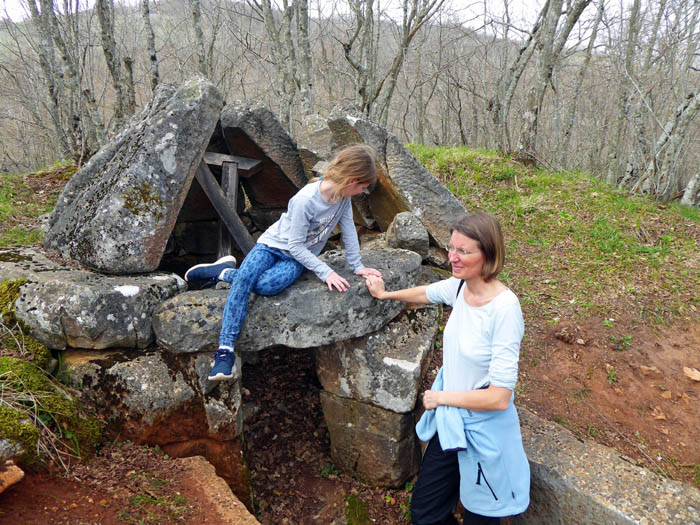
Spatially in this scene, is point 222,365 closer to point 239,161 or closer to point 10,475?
point 10,475

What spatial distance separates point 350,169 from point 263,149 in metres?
2.13

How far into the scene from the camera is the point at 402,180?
4410mm

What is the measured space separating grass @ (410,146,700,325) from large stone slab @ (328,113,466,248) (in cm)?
146

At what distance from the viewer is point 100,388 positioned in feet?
8.95

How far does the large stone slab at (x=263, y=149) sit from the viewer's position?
4277 mm

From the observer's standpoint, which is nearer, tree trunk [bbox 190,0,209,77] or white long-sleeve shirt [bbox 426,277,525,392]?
white long-sleeve shirt [bbox 426,277,525,392]

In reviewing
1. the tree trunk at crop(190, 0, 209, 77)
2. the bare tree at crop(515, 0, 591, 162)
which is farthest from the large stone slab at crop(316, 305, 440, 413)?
the tree trunk at crop(190, 0, 209, 77)

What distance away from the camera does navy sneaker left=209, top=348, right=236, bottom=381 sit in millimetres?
2664

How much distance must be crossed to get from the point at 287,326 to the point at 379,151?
2.27m

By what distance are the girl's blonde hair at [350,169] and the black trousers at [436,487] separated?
1.58 m

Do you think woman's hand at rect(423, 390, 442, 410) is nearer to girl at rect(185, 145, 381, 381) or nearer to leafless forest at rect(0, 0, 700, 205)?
girl at rect(185, 145, 381, 381)

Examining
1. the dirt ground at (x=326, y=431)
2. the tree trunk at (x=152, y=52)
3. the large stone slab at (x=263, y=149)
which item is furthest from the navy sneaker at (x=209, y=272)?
the tree trunk at (x=152, y=52)

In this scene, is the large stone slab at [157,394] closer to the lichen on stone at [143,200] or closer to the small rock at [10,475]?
the small rock at [10,475]

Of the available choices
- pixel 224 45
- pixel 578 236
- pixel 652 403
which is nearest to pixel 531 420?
pixel 652 403
